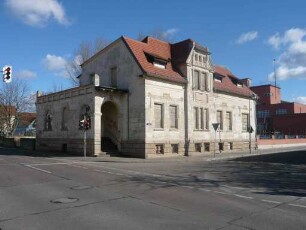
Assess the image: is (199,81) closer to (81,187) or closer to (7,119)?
(81,187)

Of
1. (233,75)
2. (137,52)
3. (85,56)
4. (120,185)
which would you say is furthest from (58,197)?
(85,56)

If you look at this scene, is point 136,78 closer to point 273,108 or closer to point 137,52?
point 137,52

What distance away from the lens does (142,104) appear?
3166 cm

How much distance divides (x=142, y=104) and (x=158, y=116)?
2.03 metres

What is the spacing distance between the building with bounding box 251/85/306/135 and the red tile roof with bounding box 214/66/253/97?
3951cm

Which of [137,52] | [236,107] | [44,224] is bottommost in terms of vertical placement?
[44,224]

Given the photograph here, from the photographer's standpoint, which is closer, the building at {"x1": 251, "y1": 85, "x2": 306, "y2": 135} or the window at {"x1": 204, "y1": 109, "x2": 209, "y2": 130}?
the window at {"x1": 204, "y1": 109, "x2": 209, "y2": 130}

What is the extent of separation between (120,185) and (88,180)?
208cm

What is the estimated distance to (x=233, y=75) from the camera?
4775cm

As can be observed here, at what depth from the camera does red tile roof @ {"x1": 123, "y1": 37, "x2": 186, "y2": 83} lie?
3228 cm

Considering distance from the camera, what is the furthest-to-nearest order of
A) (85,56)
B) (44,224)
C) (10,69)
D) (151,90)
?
(85,56), (151,90), (10,69), (44,224)

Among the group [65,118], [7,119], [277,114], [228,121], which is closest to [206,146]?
[228,121]

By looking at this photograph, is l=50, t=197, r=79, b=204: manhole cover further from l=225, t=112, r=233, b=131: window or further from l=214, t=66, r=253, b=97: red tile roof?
l=225, t=112, r=233, b=131: window

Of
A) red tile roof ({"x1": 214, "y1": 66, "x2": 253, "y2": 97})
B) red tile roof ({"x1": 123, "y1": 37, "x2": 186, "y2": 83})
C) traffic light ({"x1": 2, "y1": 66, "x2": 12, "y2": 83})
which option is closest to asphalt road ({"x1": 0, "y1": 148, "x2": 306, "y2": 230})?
traffic light ({"x1": 2, "y1": 66, "x2": 12, "y2": 83})
